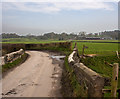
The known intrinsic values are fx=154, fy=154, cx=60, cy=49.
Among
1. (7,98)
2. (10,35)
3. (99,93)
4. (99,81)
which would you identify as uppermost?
(10,35)

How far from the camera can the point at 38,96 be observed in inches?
240

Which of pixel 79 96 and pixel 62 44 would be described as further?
pixel 62 44

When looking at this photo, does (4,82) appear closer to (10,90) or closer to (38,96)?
(10,90)

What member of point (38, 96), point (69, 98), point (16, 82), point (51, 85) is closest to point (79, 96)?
point (69, 98)

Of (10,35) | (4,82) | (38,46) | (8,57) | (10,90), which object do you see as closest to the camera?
(10,90)

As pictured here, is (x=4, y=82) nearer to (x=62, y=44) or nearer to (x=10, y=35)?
(x=62, y=44)

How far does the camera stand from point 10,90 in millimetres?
6824

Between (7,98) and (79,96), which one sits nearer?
(79,96)

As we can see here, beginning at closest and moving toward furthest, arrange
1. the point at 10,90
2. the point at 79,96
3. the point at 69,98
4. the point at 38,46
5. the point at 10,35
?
the point at 79,96 < the point at 69,98 < the point at 10,90 < the point at 38,46 < the point at 10,35

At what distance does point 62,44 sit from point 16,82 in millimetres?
23987

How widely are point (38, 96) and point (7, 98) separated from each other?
1178 millimetres

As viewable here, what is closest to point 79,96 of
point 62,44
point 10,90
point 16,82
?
point 10,90

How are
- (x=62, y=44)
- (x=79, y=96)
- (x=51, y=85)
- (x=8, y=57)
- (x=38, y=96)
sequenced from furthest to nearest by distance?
(x=62, y=44), (x=8, y=57), (x=51, y=85), (x=38, y=96), (x=79, y=96)

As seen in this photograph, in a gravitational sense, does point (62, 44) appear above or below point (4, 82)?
above
